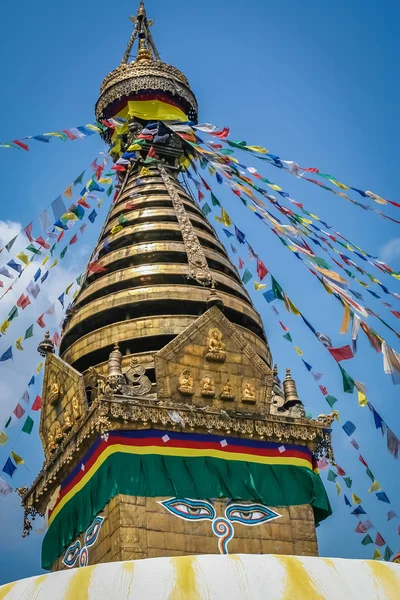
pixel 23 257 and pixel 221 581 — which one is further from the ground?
pixel 23 257

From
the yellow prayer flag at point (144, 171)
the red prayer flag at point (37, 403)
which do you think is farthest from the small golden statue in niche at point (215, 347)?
the yellow prayer flag at point (144, 171)

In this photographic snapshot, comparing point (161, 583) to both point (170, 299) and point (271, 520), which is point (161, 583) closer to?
point (271, 520)

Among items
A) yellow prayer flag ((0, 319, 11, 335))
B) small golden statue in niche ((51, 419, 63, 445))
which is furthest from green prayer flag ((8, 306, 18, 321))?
small golden statue in niche ((51, 419, 63, 445))

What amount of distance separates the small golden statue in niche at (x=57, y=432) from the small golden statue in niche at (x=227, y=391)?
3.17 meters

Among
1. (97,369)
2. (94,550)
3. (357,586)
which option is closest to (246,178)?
(97,369)

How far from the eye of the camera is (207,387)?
1580 cm

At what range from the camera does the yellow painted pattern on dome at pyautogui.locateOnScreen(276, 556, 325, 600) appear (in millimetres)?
9414

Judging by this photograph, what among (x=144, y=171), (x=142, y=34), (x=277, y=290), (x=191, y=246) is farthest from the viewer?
(x=142, y=34)

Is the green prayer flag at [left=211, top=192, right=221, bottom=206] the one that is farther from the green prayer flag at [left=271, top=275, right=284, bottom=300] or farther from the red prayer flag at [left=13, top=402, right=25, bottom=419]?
the red prayer flag at [left=13, top=402, right=25, bottom=419]

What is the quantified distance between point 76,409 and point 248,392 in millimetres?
3174

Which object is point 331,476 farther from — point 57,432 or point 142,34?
point 142,34

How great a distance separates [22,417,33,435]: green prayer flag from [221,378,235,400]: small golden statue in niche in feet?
15.3

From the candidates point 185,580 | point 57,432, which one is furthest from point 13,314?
point 185,580

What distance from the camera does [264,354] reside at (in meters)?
18.4
